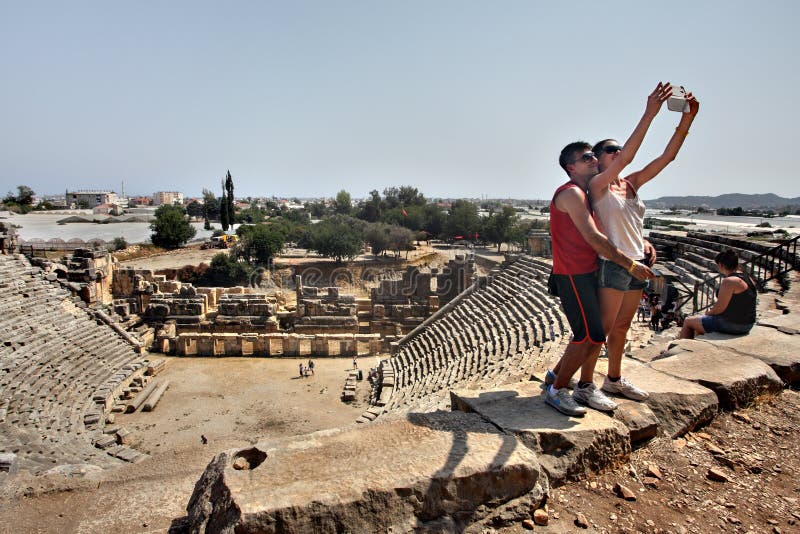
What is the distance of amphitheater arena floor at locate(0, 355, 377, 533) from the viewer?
4.60 meters

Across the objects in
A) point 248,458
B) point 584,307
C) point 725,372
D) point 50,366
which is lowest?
point 50,366

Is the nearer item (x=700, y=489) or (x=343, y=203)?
(x=700, y=489)

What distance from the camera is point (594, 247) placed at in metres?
3.22

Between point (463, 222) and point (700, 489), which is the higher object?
point (463, 222)

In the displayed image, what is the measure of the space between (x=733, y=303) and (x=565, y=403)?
325 cm

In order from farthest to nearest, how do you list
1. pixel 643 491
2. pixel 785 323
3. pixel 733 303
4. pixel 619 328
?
pixel 785 323
pixel 733 303
pixel 619 328
pixel 643 491

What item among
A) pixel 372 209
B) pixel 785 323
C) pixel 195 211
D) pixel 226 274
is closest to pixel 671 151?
pixel 785 323

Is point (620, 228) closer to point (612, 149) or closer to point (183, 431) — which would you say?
point (612, 149)

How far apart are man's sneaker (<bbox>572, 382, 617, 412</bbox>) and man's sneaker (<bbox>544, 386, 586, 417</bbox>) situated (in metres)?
0.12

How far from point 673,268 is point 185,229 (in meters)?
40.9

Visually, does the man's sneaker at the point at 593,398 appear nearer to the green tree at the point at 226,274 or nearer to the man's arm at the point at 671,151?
the man's arm at the point at 671,151

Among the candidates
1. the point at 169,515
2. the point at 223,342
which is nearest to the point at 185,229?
the point at 223,342

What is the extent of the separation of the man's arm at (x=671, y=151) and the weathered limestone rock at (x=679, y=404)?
1558 millimetres

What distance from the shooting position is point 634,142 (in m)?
3.20
